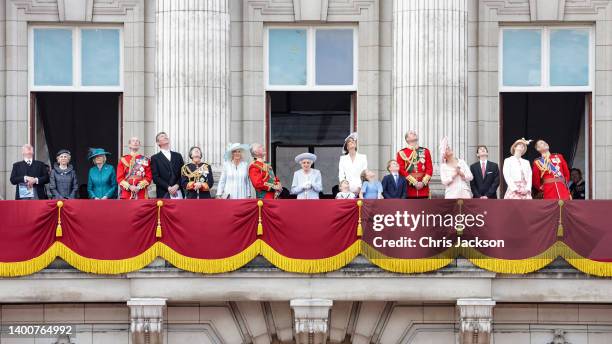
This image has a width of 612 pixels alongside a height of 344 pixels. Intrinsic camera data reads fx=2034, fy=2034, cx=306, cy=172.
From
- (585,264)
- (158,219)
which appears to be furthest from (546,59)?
(158,219)

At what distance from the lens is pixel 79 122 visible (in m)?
49.6

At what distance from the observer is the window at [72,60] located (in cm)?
4928

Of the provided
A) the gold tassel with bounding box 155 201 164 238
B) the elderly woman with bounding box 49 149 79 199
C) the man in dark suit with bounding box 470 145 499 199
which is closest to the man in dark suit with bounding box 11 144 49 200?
the elderly woman with bounding box 49 149 79 199

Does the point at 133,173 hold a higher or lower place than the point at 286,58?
lower

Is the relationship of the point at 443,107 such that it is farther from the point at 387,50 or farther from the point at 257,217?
the point at 257,217

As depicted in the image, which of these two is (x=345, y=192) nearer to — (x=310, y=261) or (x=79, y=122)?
(x=310, y=261)

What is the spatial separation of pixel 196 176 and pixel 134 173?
1.40 m

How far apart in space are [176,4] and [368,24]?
504cm

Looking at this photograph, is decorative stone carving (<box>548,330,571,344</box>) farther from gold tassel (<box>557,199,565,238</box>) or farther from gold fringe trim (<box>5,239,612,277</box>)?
gold tassel (<box>557,199,565,238</box>)

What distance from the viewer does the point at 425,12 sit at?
47344mm

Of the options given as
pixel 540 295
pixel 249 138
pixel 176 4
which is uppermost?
pixel 176 4

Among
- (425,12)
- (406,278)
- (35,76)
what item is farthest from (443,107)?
(35,76)

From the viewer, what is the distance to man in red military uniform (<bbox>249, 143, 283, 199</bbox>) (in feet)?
145

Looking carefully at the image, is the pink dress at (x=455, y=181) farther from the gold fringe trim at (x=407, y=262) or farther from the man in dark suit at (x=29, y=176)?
the man in dark suit at (x=29, y=176)
